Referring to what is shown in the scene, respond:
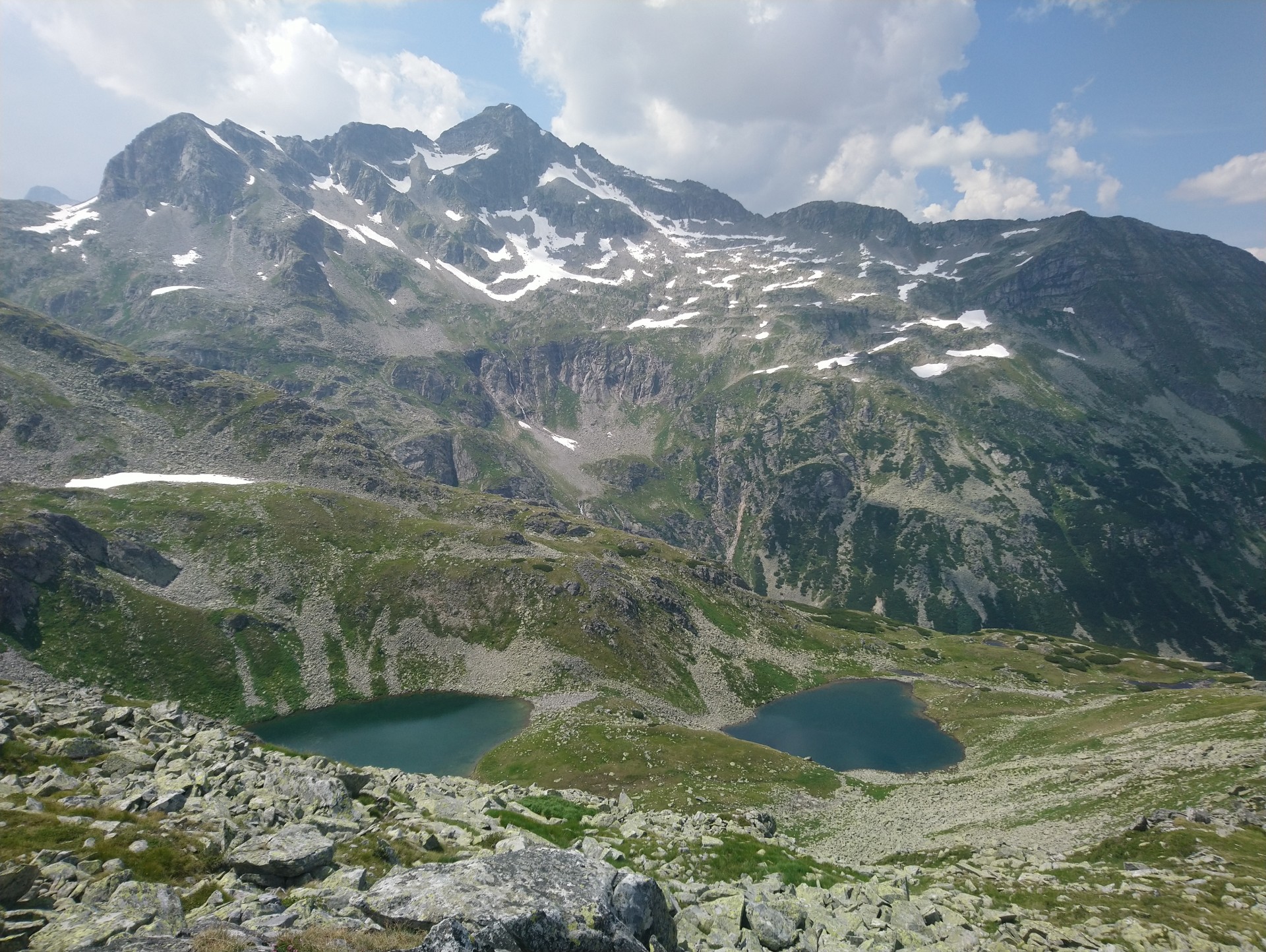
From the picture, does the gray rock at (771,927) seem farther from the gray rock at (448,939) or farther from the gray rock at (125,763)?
the gray rock at (125,763)

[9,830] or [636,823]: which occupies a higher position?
[9,830]

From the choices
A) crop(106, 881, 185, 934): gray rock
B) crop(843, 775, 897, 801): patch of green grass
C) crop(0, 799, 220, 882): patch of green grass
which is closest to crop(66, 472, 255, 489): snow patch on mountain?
crop(843, 775, 897, 801): patch of green grass

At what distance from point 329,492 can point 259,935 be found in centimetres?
15510

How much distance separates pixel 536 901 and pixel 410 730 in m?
89.0

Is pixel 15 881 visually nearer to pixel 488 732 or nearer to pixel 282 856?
pixel 282 856

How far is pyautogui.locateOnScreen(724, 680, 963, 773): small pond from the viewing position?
301 ft

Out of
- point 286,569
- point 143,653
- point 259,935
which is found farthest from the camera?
point 286,569

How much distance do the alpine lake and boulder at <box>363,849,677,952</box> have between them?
227 feet

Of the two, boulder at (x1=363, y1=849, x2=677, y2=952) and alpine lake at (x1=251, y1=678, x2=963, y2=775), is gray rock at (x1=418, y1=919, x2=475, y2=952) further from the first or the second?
alpine lake at (x1=251, y1=678, x2=963, y2=775)

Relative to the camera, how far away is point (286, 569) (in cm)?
12156

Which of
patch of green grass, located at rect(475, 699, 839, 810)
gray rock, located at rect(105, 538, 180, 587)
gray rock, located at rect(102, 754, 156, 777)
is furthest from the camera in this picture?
gray rock, located at rect(105, 538, 180, 587)

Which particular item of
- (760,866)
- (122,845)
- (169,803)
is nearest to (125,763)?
(169,803)

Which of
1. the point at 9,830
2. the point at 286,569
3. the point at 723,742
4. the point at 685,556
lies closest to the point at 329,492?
the point at 286,569

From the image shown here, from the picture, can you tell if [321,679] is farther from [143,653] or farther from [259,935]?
[259,935]
